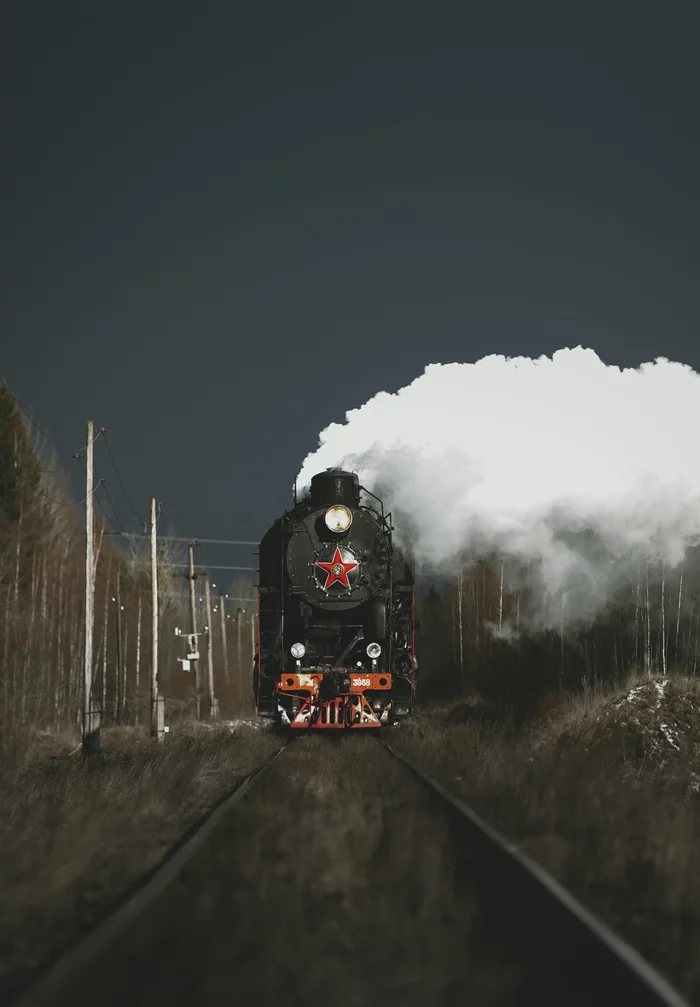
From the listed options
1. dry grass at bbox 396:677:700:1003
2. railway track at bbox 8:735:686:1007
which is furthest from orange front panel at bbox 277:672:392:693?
railway track at bbox 8:735:686:1007

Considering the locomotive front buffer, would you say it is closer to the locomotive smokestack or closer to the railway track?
the locomotive smokestack

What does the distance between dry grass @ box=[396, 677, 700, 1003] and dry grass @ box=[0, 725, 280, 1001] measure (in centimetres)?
258

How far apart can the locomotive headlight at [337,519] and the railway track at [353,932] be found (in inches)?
382

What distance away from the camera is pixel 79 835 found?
23.3 feet

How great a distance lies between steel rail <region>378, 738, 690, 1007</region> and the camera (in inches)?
136

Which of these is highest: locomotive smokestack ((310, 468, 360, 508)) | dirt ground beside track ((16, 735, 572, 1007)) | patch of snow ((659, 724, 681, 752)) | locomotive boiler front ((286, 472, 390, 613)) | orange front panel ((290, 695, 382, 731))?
locomotive smokestack ((310, 468, 360, 508))

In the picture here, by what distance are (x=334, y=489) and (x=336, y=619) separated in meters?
A: 2.32

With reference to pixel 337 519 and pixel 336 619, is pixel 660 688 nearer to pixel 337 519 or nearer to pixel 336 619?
pixel 336 619

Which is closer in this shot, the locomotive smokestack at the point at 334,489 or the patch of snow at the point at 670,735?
the patch of snow at the point at 670,735

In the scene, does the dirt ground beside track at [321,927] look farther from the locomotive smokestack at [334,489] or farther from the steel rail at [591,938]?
the locomotive smokestack at [334,489]

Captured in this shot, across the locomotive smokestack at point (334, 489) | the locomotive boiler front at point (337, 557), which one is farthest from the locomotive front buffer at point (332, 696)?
the locomotive smokestack at point (334, 489)

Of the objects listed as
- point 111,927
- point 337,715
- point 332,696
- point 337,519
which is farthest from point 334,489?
point 111,927

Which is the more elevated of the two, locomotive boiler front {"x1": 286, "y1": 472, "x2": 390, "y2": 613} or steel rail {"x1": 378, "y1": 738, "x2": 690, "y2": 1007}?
locomotive boiler front {"x1": 286, "y1": 472, "x2": 390, "y2": 613}

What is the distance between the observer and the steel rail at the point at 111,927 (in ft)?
11.6
